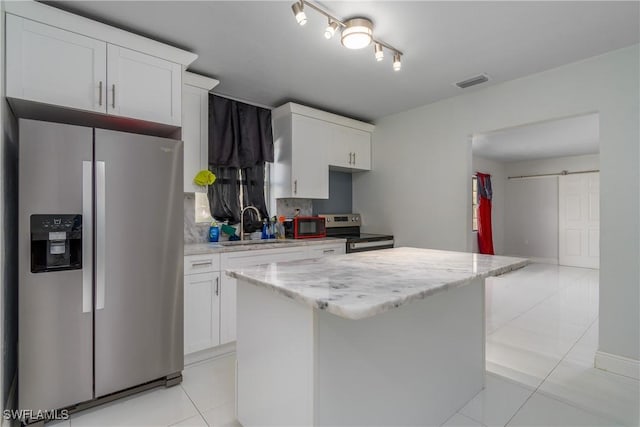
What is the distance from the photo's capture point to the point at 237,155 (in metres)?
3.28

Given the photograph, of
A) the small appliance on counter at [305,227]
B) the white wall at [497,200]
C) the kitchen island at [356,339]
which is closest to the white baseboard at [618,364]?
the kitchen island at [356,339]

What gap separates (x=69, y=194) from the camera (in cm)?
178

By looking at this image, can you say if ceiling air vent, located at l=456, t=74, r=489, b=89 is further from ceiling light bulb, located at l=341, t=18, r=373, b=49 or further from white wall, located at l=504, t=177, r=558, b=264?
white wall, located at l=504, t=177, r=558, b=264

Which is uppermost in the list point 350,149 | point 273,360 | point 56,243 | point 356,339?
point 350,149

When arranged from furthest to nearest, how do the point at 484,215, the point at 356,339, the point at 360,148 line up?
1. the point at 484,215
2. the point at 360,148
3. the point at 356,339

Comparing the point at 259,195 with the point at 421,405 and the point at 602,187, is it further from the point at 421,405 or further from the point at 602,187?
the point at 602,187

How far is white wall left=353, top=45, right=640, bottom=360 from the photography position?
7.64 ft

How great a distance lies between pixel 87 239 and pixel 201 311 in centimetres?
100

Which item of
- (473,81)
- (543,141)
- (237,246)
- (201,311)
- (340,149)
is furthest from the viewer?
(543,141)

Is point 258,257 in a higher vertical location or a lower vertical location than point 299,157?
lower

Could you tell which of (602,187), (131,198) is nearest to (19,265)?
(131,198)

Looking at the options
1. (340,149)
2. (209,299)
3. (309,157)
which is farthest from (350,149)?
(209,299)
